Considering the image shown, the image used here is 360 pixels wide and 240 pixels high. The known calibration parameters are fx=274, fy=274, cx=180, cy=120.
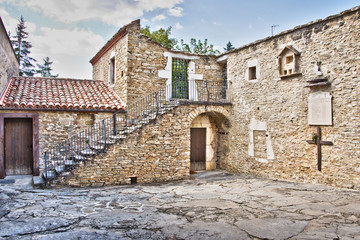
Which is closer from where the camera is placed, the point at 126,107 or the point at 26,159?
the point at 26,159

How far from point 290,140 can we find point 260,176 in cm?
189

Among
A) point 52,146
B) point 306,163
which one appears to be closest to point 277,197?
point 306,163

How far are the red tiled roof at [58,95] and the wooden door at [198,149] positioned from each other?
137 inches

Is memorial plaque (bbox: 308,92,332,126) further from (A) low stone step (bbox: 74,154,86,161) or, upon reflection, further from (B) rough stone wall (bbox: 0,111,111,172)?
(B) rough stone wall (bbox: 0,111,111,172)

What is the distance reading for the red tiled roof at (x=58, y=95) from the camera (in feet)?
31.4

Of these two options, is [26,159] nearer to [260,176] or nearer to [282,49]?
[260,176]

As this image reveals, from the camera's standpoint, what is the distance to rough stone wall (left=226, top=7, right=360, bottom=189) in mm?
7176

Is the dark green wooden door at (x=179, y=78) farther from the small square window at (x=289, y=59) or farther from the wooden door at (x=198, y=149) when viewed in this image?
the small square window at (x=289, y=59)

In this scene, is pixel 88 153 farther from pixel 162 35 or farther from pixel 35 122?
pixel 162 35

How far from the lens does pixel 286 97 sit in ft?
29.2

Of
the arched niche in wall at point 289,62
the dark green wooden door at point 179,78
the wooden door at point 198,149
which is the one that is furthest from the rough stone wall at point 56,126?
the arched niche in wall at point 289,62

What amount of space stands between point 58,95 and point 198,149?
20.3ft

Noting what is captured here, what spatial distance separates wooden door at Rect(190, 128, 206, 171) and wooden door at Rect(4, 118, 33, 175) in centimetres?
632

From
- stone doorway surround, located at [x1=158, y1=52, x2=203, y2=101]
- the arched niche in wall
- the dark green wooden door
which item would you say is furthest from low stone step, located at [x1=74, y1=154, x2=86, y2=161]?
the arched niche in wall
